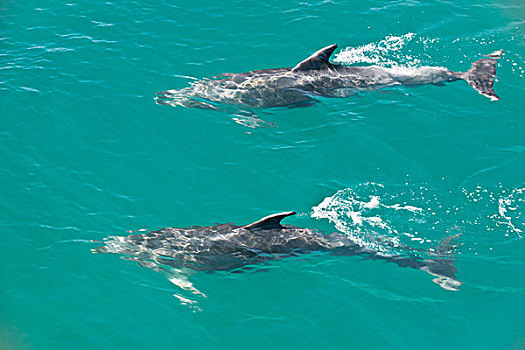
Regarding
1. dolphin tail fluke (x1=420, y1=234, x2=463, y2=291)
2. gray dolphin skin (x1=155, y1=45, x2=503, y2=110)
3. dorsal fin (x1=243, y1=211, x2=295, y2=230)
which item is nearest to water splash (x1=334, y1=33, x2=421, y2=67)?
gray dolphin skin (x1=155, y1=45, x2=503, y2=110)

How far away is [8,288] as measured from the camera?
14844mm

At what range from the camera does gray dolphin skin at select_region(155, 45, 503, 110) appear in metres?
20.2

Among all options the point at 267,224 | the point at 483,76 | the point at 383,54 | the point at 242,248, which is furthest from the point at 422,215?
the point at 383,54

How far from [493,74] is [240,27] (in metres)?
10.7

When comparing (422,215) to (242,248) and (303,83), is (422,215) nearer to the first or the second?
(242,248)

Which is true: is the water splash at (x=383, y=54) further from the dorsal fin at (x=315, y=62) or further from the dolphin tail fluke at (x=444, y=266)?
the dolphin tail fluke at (x=444, y=266)

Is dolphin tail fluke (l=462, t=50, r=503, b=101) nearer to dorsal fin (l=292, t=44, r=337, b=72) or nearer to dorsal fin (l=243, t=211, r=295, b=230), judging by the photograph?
dorsal fin (l=292, t=44, r=337, b=72)

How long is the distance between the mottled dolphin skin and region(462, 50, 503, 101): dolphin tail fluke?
7421mm

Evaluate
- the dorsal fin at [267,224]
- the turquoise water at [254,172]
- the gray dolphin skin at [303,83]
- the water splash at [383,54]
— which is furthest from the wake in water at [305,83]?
the dorsal fin at [267,224]

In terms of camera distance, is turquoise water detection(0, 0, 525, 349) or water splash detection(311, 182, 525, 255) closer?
turquoise water detection(0, 0, 525, 349)

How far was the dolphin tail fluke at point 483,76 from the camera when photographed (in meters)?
20.5

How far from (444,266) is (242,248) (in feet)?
18.5

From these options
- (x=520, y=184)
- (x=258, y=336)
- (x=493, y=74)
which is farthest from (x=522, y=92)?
(x=258, y=336)

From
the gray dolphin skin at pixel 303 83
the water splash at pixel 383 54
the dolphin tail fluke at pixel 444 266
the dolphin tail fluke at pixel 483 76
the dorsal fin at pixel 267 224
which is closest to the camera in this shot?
the dorsal fin at pixel 267 224
